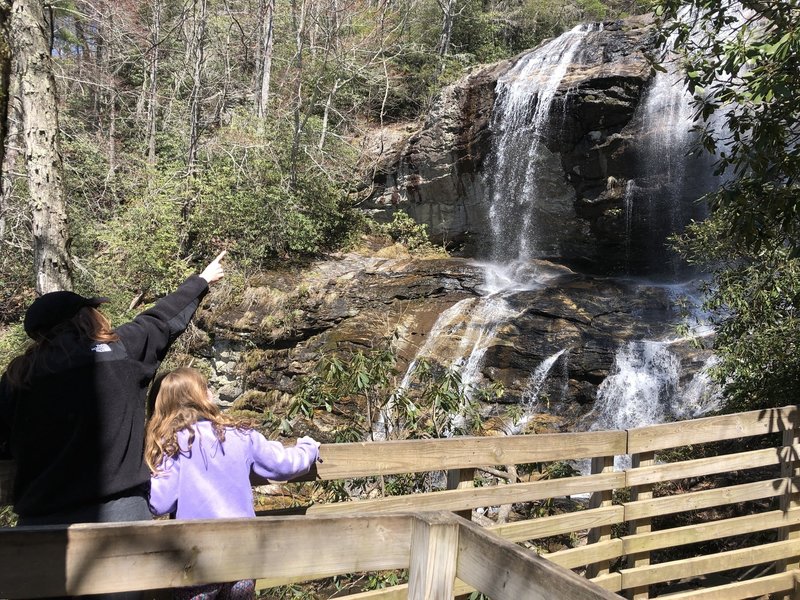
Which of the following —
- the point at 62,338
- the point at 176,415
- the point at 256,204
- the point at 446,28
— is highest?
the point at 446,28

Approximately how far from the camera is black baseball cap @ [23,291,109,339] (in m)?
2.25

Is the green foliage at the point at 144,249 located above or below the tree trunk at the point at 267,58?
below

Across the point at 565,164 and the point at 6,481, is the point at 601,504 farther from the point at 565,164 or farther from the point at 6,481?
the point at 565,164

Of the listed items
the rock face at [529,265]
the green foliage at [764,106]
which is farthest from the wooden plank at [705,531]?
the rock face at [529,265]

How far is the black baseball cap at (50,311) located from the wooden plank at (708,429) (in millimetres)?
2908

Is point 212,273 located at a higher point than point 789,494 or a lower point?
higher

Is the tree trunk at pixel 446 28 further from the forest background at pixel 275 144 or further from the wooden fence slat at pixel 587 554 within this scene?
the wooden fence slat at pixel 587 554

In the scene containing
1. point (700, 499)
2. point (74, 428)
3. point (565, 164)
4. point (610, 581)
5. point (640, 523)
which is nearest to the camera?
point (74, 428)

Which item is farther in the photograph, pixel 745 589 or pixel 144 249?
pixel 144 249

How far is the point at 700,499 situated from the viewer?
3773 mm

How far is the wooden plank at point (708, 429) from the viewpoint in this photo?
11.6 ft

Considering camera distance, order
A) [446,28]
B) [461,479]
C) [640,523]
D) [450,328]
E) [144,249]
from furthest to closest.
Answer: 1. [446,28]
2. [144,249]
3. [450,328]
4. [640,523]
5. [461,479]

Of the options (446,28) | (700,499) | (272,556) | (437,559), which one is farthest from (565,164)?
(272,556)

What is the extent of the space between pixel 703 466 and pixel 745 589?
29.1 inches
